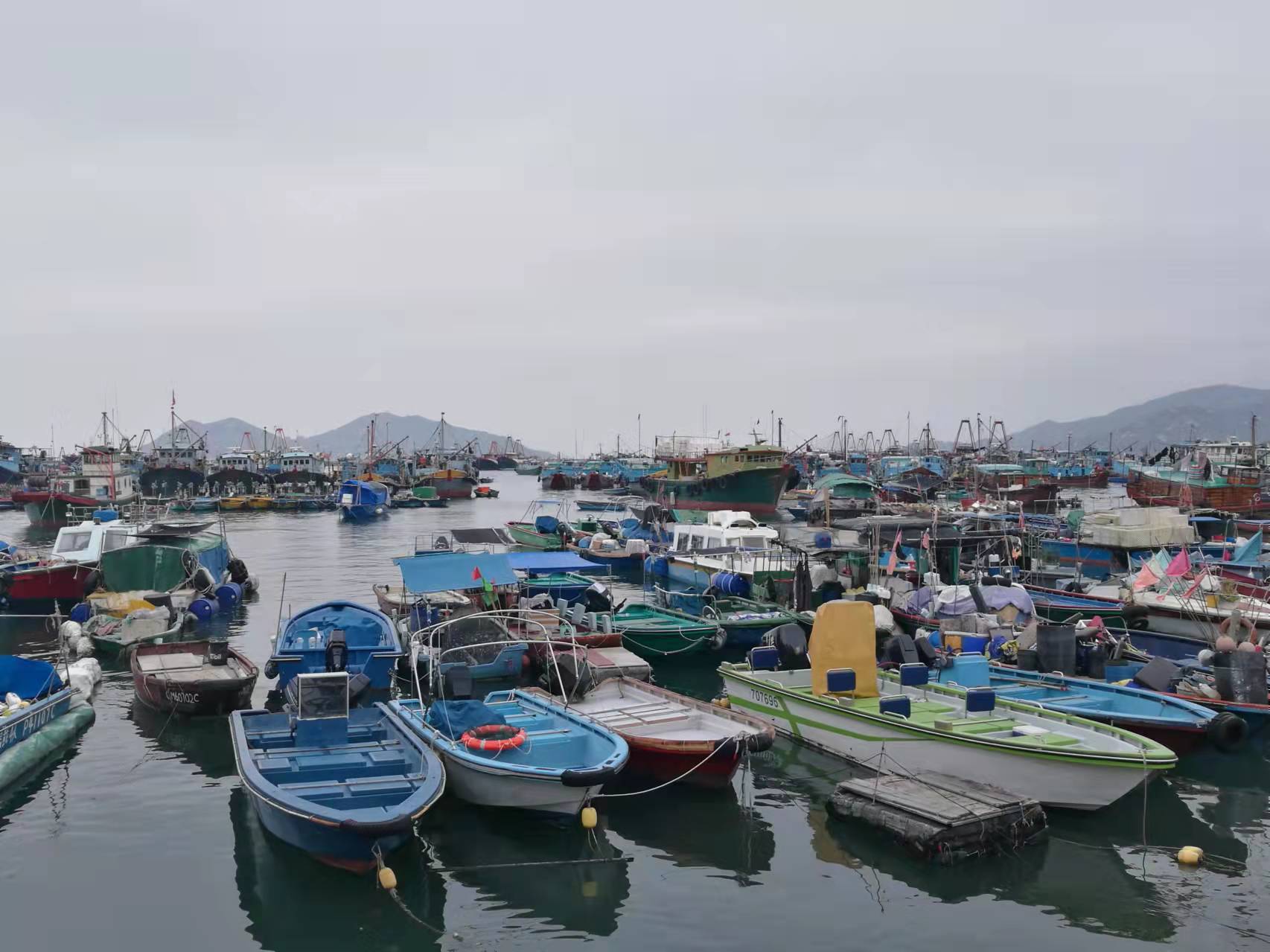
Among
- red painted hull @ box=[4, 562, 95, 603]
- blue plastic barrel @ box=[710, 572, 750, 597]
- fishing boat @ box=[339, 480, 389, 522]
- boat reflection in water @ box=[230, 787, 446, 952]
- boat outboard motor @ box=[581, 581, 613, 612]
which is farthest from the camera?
fishing boat @ box=[339, 480, 389, 522]

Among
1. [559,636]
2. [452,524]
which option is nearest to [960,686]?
[559,636]

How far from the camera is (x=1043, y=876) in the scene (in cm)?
1334

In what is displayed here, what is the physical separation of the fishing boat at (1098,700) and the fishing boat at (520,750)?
740cm

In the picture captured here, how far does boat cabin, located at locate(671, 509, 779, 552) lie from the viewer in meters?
40.7

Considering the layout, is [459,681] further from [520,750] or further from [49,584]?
[49,584]

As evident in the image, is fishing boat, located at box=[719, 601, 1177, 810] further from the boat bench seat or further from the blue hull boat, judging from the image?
the blue hull boat

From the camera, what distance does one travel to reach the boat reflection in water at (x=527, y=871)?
12.2 metres

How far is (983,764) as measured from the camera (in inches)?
592

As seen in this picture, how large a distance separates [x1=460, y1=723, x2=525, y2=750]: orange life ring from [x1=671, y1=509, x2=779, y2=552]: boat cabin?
23.5 metres

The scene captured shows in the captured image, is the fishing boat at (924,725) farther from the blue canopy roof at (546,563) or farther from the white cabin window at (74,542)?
the white cabin window at (74,542)

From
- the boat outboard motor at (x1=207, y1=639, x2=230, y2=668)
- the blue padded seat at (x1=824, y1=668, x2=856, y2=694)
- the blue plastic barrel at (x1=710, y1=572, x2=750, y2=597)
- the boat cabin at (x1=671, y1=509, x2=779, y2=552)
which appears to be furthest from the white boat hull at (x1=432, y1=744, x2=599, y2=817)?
the boat cabin at (x1=671, y1=509, x2=779, y2=552)

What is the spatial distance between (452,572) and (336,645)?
3999 millimetres

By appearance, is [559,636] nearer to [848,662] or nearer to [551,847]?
[848,662]

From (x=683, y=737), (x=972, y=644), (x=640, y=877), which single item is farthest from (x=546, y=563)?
(x=640, y=877)
